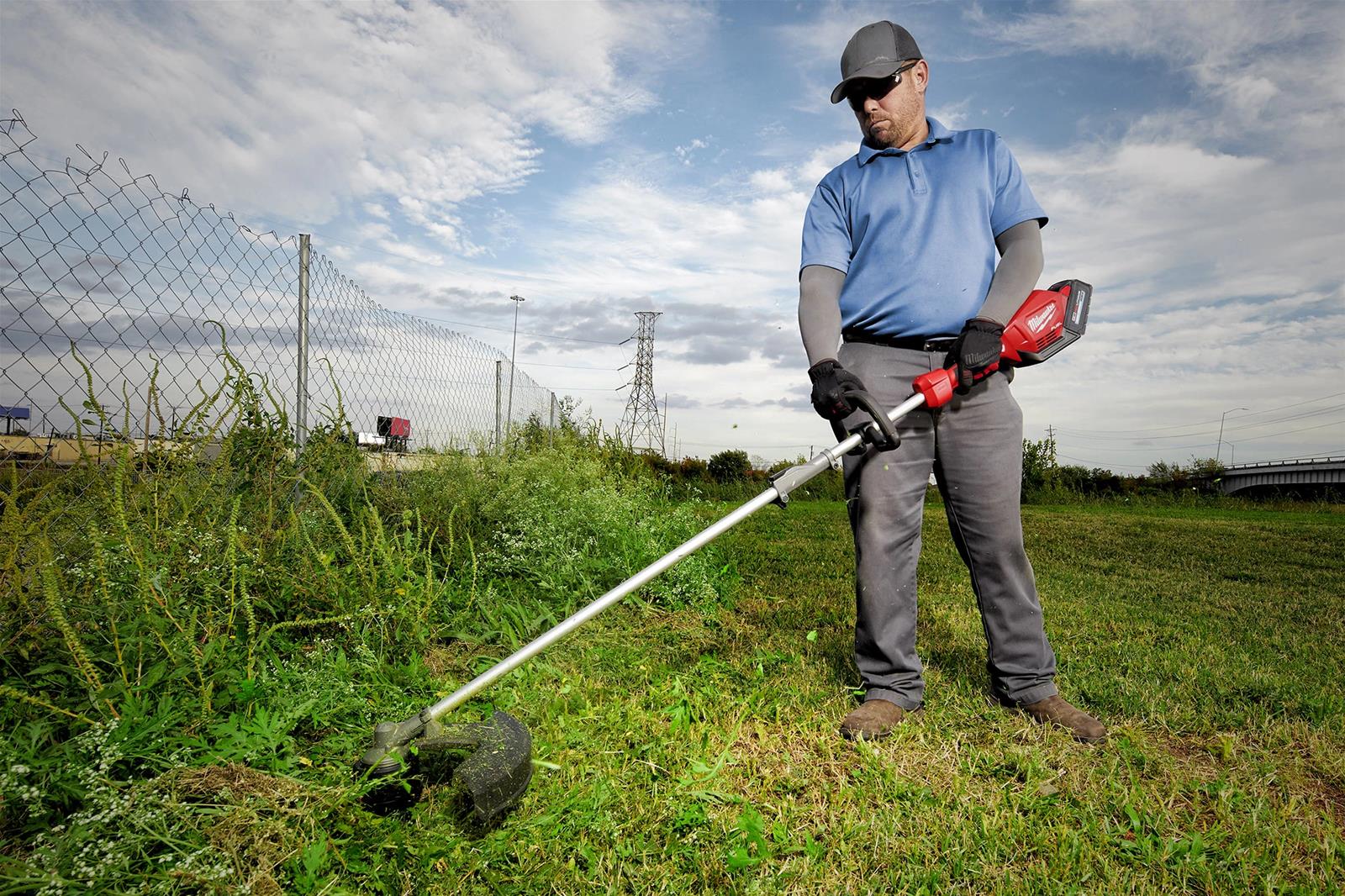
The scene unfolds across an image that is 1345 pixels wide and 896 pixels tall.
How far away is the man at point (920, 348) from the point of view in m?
2.79

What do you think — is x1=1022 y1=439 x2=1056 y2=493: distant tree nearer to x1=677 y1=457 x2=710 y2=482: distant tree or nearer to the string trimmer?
x1=677 y1=457 x2=710 y2=482: distant tree

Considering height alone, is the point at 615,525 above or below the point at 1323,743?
above

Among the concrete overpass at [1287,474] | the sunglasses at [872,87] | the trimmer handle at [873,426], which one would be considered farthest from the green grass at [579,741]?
the concrete overpass at [1287,474]

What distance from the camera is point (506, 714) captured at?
2373 mm

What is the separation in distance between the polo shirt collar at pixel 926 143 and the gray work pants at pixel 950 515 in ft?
2.46

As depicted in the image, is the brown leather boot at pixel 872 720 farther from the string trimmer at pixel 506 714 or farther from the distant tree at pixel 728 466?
the distant tree at pixel 728 466

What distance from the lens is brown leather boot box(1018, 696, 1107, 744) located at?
266 centimetres

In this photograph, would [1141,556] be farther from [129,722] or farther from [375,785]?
[129,722]

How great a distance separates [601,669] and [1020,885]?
1810 millimetres

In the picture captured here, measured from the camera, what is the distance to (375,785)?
205 centimetres

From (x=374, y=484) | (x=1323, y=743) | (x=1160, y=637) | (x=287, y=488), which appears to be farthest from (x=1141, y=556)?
(x=287, y=488)

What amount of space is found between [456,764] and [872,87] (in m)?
2.70

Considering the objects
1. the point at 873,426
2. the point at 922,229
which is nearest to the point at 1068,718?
the point at 873,426

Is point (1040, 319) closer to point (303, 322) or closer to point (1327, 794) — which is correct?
point (1327, 794)
